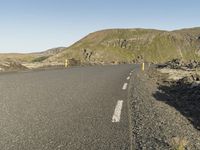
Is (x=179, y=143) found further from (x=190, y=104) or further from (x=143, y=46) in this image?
(x=143, y=46)

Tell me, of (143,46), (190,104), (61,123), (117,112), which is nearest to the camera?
(61,123)

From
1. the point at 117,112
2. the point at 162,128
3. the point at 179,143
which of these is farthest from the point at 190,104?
the point at 179,143

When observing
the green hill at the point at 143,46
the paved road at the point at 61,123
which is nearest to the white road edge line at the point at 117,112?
the paved road at the point at 61,123

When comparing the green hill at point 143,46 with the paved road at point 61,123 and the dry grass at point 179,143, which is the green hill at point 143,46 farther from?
the dry grass at point 179,143

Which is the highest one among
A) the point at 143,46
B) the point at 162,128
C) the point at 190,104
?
the point at 162,128

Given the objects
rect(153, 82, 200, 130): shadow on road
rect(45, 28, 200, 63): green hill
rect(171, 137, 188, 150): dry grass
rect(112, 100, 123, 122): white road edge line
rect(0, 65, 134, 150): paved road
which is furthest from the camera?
rect(45, 28, 200, 63): green hill

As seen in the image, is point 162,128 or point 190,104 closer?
point 162,128

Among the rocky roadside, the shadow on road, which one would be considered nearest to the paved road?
the rocky roadside

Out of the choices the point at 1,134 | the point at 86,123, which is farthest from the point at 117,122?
the point at 1,134

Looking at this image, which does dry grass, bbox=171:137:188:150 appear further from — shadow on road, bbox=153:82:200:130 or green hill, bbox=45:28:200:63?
green hill, bbox=45:28:200:63

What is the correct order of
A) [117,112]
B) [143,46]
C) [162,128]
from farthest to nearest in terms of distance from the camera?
[143,46]
[117,112]
[162,128]

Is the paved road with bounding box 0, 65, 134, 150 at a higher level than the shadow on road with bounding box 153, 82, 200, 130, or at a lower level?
higher

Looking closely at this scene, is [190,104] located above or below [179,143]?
below

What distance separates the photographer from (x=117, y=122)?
7.11m
